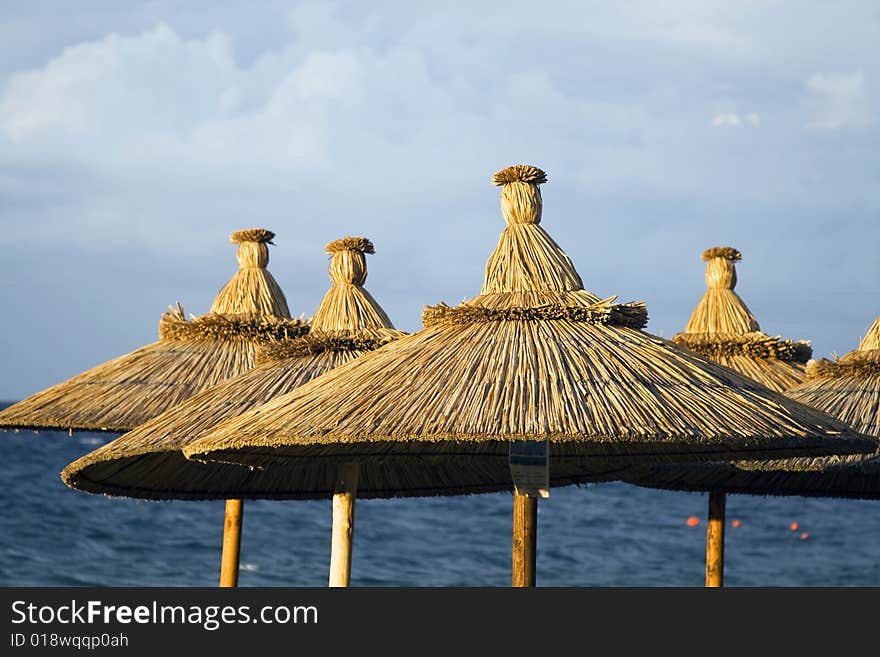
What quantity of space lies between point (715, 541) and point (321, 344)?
11.9 ft

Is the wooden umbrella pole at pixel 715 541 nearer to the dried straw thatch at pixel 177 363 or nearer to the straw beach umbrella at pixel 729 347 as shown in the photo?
the straw beach umbrella at pixel 729 347

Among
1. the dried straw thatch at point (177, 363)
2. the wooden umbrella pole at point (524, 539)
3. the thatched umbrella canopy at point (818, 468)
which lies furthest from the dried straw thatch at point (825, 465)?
the dried straw thatch at point (177, 363)

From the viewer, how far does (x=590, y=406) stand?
4820mm

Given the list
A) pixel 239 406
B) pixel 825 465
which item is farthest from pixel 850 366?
pixel 239 406

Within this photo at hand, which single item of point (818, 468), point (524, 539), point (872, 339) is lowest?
point (524, 539)

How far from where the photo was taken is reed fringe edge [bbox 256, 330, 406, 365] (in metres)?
7.57

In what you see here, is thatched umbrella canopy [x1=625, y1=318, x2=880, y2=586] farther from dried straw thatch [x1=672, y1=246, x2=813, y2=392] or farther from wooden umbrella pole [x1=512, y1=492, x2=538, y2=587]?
wooden umbrella pole [x1=512, y1=492, x2=538, y2=587]

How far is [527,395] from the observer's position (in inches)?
193

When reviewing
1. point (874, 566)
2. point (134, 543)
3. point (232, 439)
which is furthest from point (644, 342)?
point (874, 566)

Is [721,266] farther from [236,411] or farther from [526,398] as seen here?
[526,398]

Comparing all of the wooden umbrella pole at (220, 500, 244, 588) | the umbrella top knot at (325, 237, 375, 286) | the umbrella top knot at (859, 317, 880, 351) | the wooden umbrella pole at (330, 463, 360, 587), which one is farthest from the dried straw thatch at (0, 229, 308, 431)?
the umbrella top knot at (859, 317, 880, 351)

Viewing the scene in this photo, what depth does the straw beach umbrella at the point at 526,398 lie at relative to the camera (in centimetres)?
478
